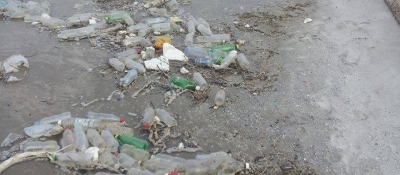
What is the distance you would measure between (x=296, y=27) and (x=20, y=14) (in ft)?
13.7

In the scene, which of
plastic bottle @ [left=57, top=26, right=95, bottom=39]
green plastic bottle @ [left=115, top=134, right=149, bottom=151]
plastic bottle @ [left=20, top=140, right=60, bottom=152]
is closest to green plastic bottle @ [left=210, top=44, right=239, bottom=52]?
plastic bottle @ [left=57, top=26, right=95, bottom=39]

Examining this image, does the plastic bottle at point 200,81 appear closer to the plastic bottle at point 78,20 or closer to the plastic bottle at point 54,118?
the plastic bottle at point 54,118

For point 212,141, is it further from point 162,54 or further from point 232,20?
point 232,20

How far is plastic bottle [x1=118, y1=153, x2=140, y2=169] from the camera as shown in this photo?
12.2 ft

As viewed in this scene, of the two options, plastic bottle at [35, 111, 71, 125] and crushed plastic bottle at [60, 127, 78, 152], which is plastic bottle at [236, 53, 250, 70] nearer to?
plastic bottle at [35, 111, 71, 125]

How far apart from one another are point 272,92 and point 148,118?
58.8 inches

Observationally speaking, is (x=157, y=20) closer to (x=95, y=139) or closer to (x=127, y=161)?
(x=95, y=139)

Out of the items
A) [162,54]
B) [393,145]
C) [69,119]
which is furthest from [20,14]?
[393,145]

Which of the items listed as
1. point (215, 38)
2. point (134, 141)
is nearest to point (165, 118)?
point (134, 141)

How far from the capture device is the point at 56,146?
3.90 meters

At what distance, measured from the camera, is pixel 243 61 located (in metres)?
5.36

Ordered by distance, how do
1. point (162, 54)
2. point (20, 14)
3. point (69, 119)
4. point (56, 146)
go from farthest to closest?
point (20, 14), point (162, 54), point (69, 119), point (56, 146)

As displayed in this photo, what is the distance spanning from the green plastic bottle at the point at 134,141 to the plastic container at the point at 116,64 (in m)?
1.34

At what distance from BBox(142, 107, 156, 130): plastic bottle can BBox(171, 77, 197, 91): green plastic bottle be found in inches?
Result: 22.6
